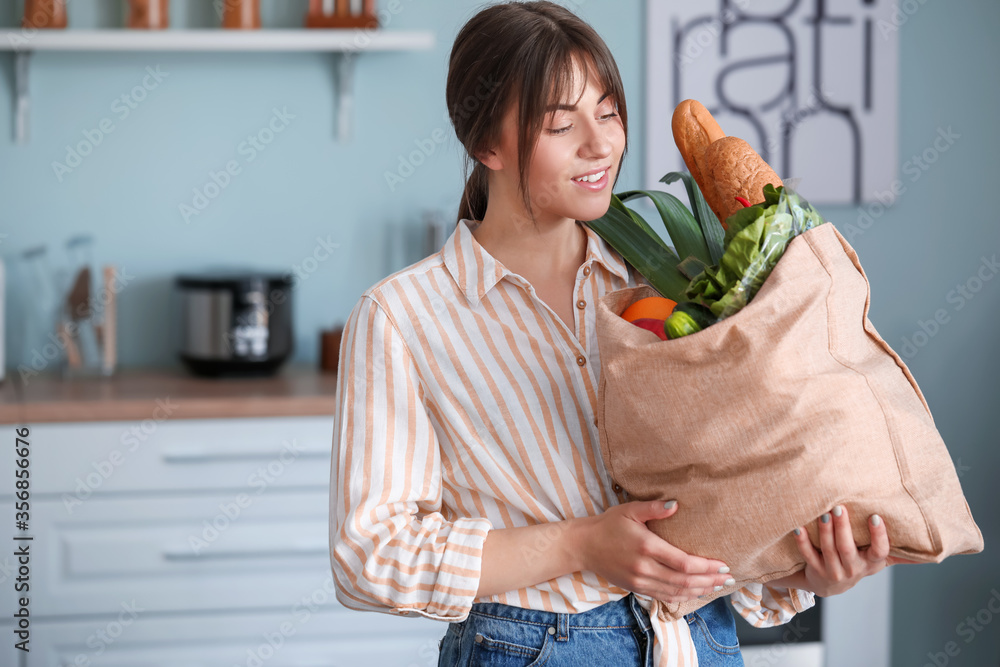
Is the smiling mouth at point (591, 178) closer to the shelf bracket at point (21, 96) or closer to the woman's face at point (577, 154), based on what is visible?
the woman's face at point (577, 154)

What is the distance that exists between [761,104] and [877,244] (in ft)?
1.65

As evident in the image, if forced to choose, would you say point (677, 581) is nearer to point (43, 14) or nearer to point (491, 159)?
point (491, 159)

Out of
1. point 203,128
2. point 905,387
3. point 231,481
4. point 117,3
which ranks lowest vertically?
point 231,481

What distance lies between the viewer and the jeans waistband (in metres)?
0.83

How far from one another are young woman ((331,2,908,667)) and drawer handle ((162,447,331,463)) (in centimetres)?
106

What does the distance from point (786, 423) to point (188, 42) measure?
72.4 inches

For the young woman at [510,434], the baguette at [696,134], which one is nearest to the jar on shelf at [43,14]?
the young woman at [510,434]

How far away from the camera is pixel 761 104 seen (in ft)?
7.63

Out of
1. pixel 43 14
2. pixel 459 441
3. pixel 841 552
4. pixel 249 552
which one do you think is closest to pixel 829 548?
pixel 841 552

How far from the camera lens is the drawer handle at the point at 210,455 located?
1.85 meters

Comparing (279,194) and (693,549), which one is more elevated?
(279,194)

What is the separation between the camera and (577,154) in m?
0.84

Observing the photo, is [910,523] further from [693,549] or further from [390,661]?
[390,661]

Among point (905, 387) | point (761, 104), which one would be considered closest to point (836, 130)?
point (761, 104)
